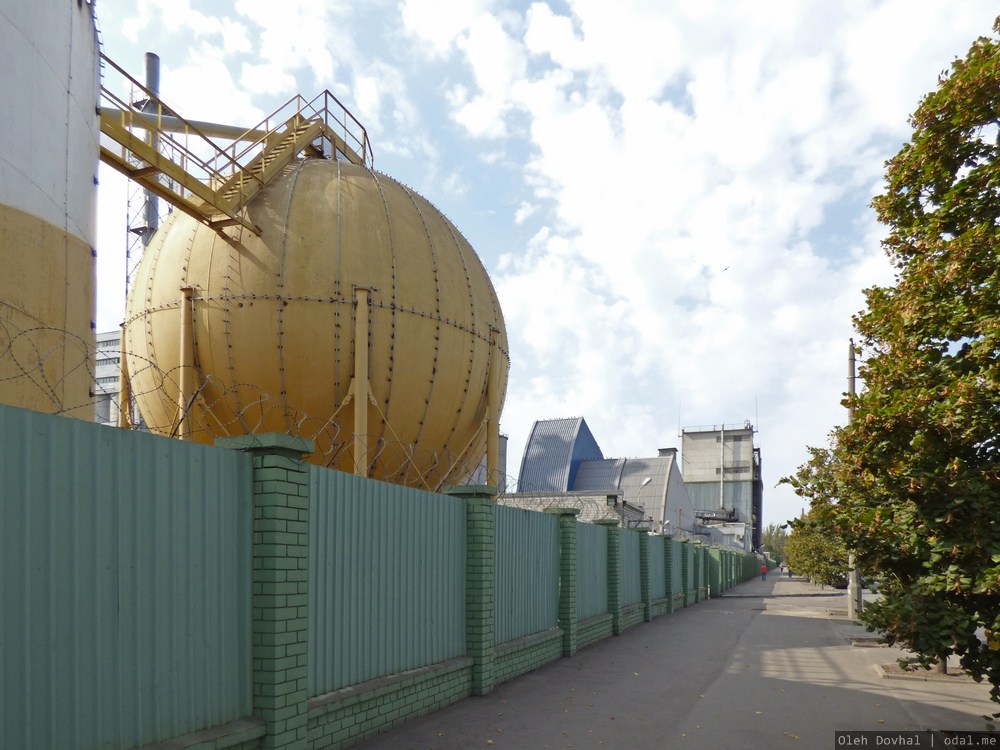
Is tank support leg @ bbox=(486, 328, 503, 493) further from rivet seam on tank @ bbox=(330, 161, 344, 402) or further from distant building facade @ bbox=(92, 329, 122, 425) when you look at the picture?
distant building facade @ bbox=(92, 329, 122, 425)

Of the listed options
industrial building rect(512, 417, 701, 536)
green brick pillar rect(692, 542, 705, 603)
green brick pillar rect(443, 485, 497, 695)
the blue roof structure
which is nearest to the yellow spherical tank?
green brick pillar rect(443, 485, 497, 695)

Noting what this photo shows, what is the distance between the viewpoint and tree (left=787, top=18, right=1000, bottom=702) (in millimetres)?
5875

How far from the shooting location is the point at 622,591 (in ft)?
56.6

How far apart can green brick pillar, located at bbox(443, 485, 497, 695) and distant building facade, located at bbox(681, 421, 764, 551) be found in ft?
262

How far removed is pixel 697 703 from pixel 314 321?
700 cm

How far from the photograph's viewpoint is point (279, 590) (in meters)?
5.86

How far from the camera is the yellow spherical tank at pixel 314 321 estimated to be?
10.2m

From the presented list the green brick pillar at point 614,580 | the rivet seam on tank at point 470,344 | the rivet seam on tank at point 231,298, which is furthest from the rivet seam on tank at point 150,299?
the green brick pillar at point 614,580

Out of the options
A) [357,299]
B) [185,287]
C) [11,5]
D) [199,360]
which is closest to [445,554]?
[357,299]

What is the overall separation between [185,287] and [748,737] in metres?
8.99

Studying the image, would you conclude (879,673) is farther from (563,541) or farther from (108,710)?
(108,710)

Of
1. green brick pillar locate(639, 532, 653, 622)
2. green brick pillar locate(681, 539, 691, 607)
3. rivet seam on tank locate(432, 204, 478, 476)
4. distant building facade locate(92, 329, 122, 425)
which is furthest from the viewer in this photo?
green brick pillar locate(681, 539, 691, 607)

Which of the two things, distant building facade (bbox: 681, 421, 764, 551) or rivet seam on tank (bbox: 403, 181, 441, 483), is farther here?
distant building facade (bbox: 681, 421, 764, 551)

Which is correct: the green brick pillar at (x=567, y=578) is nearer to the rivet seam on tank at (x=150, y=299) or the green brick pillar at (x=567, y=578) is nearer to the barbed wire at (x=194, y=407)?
the barbed wire at (x=194, y=407)
